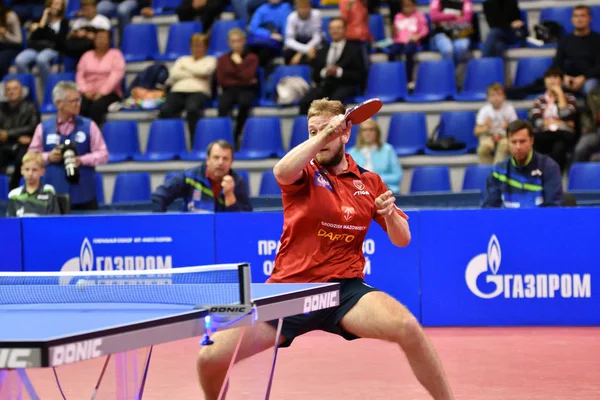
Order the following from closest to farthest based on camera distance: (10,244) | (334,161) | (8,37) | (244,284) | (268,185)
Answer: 1. (244,284)
2. (334,161)
3. (10,244)
4. (268,185)
5. (8,37)

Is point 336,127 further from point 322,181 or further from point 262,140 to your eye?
point 262,140

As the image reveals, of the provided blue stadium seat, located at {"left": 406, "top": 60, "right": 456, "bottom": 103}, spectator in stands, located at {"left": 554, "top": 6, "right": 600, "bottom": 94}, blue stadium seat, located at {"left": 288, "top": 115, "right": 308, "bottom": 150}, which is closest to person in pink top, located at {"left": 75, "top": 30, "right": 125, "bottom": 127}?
blue stadium seat, located at {"left": 288, "top": 115, "right": 308, "bottom": 150}

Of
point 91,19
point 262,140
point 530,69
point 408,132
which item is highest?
point 91,19

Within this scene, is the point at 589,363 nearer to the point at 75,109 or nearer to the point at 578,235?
the point at 578,235

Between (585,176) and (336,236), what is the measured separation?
6.71 metres

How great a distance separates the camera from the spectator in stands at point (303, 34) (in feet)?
45.2

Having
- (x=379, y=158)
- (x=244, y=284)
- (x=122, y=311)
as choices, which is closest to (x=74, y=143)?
(x=379, y=158)

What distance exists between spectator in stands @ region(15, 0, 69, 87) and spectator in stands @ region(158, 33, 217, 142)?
2.00 meters

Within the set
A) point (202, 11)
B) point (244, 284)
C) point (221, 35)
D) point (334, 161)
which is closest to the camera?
point (244, 284)

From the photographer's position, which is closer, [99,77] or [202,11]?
[99,77]

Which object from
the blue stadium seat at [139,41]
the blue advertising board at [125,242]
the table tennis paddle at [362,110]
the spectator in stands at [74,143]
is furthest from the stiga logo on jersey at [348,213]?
the blue stadium seat at [139,41]

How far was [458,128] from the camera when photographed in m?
13.0


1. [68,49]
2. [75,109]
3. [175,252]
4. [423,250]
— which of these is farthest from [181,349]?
[68,49]

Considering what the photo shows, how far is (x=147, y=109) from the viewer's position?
572 inches
